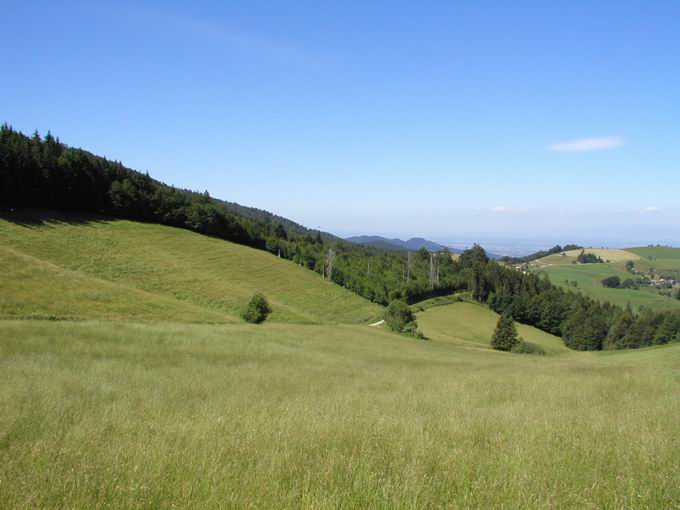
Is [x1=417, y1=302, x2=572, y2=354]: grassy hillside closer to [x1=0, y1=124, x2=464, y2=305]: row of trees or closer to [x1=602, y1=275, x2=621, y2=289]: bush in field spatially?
[x1=0, y1=124, x2=464, y2=305]: row of trees

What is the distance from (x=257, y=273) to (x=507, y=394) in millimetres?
66562

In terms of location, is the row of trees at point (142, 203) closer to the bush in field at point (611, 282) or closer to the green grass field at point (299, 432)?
the green grass field at point (299, 432)

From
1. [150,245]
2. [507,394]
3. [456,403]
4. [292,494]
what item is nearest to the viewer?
[292,494]

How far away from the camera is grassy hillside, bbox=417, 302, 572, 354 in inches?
2867

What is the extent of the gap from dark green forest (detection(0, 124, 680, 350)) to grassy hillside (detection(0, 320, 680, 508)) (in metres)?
66.3

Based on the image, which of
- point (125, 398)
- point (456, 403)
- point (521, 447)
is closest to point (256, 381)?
point (125, 398)

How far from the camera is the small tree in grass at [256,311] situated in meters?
51.0

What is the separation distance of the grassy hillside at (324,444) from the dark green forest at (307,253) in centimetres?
6626

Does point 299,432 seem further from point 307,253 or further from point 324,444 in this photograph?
point 307,253

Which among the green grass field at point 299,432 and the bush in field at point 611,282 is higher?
the green grass field at point 299,432

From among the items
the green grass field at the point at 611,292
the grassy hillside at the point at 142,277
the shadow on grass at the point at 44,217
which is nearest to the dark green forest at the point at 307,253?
the shadow on grass at the point at 44,217

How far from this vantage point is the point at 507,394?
12.3 meters

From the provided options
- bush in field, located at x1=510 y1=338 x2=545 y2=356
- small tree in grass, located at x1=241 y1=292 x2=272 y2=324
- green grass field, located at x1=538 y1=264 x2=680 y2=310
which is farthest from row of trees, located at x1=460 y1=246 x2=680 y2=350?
small tree in grass, located at x1=241 y1=292 x2=272 y2=324

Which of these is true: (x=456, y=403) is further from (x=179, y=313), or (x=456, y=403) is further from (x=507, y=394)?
(x=179, y=313)
